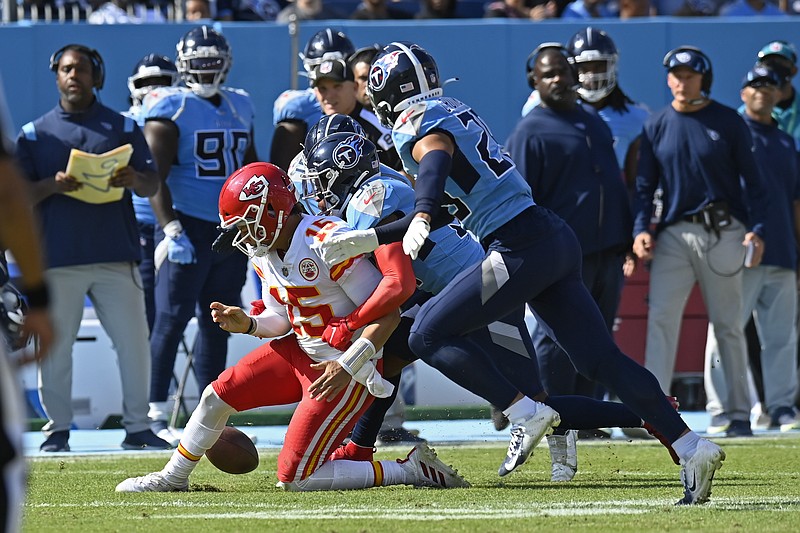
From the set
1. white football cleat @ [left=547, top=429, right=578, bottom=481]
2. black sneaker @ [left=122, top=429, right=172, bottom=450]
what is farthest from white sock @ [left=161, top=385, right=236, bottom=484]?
black sneaker @ [left=122, top=429, right=172, bottom=450]

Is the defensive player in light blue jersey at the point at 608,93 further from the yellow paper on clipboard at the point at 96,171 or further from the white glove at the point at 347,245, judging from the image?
the white glove at the point at 347,245

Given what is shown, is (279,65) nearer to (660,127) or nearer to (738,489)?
(660,127)

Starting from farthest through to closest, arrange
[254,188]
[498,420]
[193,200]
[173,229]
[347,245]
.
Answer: [193,200] < [173,229] < [498,420] < [254,188] < [347,245]

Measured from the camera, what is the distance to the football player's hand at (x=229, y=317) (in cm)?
519

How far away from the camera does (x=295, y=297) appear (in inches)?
210

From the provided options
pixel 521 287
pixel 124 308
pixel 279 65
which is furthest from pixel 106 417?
pixel 521 287

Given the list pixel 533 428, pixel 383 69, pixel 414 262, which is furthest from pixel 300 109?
pixel 533 428

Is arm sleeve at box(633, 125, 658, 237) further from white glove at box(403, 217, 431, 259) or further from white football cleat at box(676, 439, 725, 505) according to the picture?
white glove at box(403, 217, 431, 259)

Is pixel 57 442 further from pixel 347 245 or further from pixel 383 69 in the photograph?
pixel 383 69

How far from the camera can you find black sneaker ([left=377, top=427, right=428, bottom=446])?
749 centimetres

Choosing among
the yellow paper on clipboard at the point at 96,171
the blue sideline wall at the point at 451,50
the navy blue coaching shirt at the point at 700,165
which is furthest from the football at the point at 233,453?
the blue sideline wall at the point at 451,50

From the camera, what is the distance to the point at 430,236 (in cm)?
575

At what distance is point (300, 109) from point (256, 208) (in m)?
2.94

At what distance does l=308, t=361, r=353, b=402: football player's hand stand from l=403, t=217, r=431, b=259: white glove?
864mm
